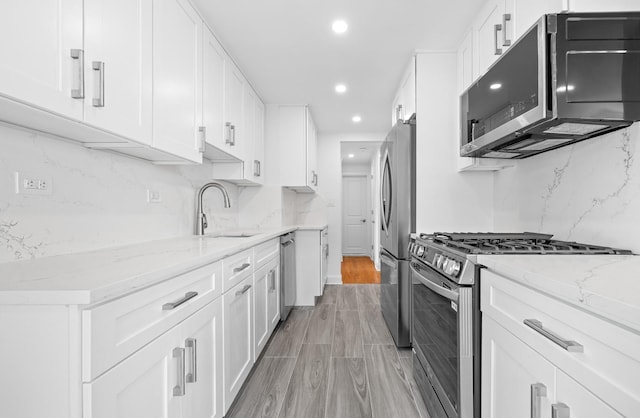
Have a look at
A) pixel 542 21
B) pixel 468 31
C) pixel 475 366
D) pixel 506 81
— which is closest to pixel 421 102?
pixel 468 31

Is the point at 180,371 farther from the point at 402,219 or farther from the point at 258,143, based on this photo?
the point at 258,143

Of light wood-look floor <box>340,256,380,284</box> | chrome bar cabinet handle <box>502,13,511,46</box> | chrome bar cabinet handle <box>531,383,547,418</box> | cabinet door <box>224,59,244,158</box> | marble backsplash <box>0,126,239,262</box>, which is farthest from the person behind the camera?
light wood-look floor <box>340,256,380,284</box>

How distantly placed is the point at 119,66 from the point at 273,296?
205cm

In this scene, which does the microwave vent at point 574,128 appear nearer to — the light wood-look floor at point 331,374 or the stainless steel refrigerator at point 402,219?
the stainless steel refrigerator at point 402,219

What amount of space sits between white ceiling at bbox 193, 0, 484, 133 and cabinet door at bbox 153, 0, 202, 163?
0.25 m

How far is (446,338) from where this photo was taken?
4.76ft

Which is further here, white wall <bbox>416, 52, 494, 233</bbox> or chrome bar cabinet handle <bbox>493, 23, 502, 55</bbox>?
white wall <bbox>416, 52, 494, 233</bbox>

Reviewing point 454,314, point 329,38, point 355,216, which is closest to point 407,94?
point 329,38

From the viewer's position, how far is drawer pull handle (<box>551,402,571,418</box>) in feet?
2.52

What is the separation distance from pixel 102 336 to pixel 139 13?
1.34m

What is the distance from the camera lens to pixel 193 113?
6.23 feet

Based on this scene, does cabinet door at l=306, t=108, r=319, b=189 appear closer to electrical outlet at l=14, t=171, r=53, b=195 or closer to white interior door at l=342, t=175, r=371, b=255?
electrical outlet at l=14, t=171, r=53, b=195

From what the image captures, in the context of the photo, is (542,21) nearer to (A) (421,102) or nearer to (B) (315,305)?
(A) (421,102)

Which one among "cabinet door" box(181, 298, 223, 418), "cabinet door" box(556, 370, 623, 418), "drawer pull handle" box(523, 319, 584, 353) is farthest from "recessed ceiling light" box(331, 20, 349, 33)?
"cabinet door" box(556, 370, 623, 418)
